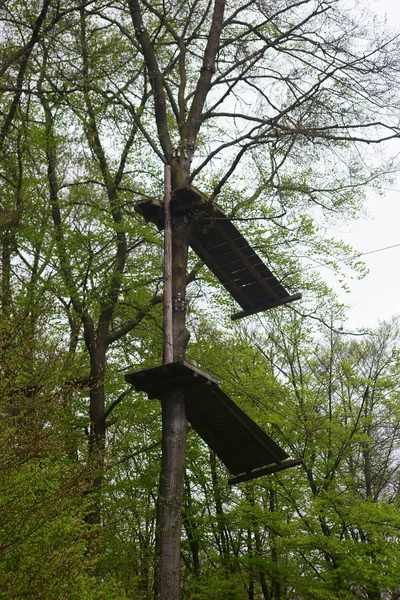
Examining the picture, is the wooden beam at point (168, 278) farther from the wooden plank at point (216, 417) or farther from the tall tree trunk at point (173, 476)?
the wooden plank at point (216, 417)

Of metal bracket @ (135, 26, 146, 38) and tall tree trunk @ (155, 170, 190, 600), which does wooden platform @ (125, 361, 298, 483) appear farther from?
metal bracket @ (135, 26, 146, 38)

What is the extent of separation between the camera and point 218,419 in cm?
929

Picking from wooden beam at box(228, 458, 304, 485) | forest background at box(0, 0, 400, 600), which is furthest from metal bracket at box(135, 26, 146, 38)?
wooden beam at box(228, 458, 304, 485)


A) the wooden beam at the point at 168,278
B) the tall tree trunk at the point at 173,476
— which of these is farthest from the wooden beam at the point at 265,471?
the wooden beam at the point at 168,278

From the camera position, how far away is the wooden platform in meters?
8.34

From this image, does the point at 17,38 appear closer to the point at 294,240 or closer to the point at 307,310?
the point at 294,240

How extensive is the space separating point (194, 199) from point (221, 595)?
9238 millimetres

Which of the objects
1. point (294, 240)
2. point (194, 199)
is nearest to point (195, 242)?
point (194, 199)

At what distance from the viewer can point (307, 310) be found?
13094 mm

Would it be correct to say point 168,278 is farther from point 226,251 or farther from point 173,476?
point 173,476

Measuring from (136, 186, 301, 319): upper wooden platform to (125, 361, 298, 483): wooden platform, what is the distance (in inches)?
85.2

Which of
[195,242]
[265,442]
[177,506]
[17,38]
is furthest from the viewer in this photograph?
[17,38]

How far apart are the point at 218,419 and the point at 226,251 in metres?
2.55

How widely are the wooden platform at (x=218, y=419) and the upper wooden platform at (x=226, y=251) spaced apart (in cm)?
216
